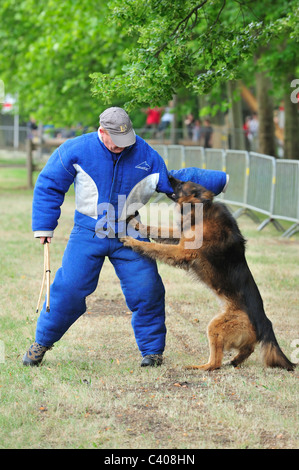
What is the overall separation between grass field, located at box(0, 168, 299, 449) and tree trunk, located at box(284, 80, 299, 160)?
32.4ft

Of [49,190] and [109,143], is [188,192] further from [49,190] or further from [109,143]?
[49,190]

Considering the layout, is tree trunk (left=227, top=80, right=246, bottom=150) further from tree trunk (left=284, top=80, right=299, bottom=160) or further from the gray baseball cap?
the gray baseball cap

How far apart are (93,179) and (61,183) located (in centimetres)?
24

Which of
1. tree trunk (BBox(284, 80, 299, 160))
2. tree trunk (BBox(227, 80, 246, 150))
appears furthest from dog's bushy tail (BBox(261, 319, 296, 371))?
tree trunk (BBox(227, 80, 246, 150))

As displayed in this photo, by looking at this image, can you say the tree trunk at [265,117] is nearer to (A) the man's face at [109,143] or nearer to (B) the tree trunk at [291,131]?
(B) the tree trunk at [291,131]

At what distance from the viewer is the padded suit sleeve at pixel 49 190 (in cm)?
491

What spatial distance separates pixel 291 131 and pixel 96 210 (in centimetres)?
1329

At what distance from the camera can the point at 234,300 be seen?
515cm

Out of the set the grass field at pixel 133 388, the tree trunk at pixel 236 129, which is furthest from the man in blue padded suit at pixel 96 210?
the tree trunk at pixel 236 129

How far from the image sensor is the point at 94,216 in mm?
4977

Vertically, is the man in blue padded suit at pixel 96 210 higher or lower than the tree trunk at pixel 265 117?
lower

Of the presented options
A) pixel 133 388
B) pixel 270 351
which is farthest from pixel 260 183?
pixel 133 388

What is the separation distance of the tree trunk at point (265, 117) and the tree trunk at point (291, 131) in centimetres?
41
